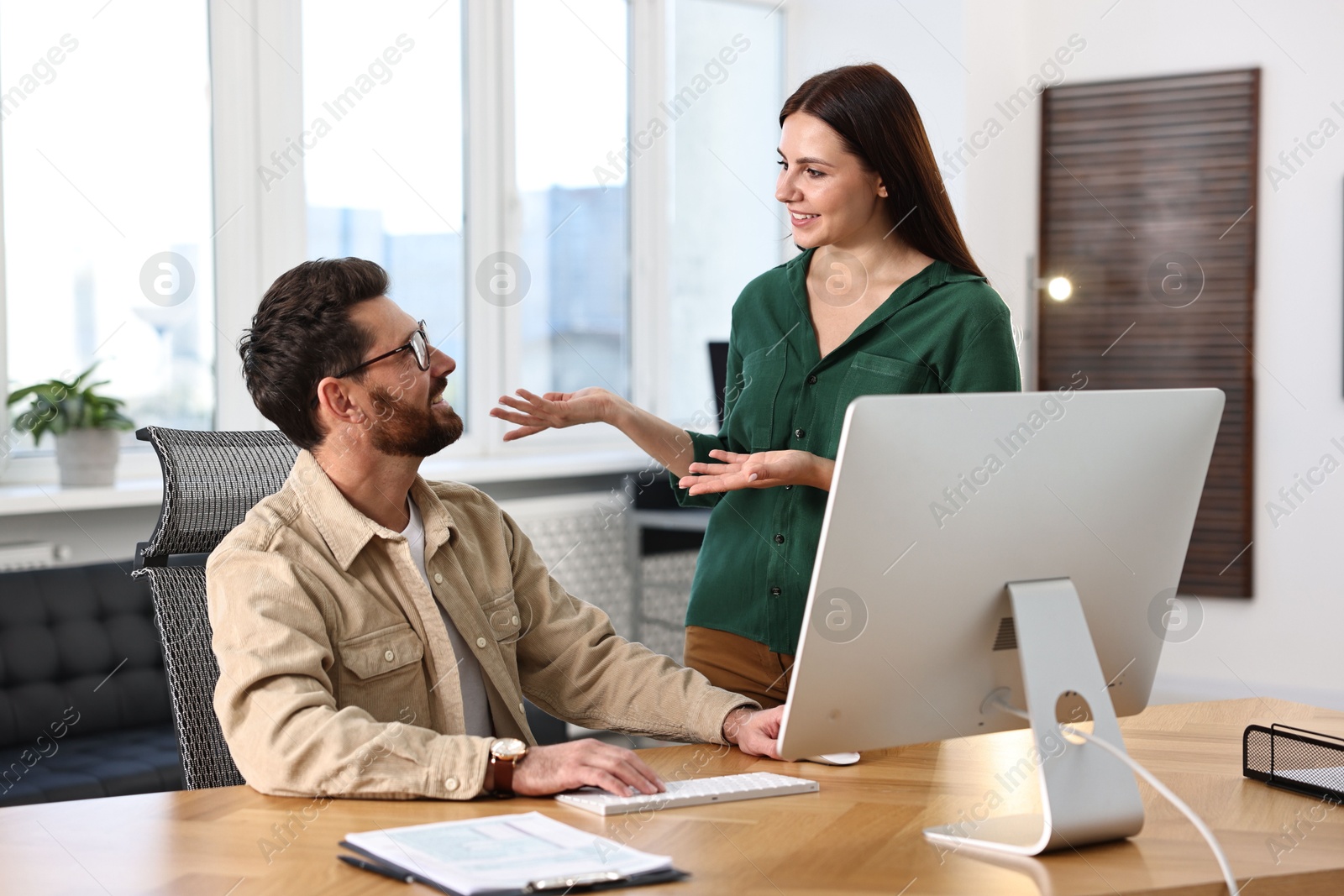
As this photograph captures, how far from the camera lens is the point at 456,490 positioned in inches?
76.3

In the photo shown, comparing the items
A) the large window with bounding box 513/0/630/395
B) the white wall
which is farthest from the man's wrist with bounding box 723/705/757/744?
the white wall

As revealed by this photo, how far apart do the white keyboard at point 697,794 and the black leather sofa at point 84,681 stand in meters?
1.68

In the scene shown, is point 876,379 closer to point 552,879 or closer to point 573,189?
point 552,879

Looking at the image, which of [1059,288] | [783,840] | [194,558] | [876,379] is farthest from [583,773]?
[1059,288]

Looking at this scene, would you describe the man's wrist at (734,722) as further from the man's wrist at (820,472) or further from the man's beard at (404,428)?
the man's beard at (404,428)

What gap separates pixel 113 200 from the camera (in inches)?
143

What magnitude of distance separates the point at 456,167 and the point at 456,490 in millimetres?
2774

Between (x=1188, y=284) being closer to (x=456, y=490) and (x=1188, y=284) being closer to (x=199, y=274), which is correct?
(x=199, y=274)

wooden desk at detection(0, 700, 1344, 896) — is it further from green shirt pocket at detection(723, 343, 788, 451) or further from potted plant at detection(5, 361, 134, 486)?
potted plant at detection(5, 361, 134, 486)

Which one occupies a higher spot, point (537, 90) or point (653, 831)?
point (537, 90)

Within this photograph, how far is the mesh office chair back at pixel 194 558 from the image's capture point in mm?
1747

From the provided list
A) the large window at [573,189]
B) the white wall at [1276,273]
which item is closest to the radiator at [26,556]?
the large window at [573,189]

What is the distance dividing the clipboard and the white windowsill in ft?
7.63

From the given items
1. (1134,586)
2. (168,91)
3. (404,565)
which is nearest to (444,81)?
(168,91)
